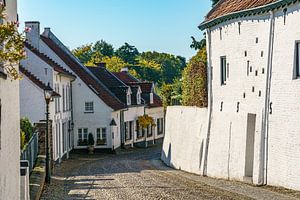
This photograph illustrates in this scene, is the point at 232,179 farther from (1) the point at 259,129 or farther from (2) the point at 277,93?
(2) the point at 277,93

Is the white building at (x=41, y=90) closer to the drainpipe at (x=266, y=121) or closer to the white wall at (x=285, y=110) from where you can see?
the drainpipe at (x=266, y=121)

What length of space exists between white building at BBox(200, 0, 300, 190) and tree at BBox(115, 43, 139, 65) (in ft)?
329

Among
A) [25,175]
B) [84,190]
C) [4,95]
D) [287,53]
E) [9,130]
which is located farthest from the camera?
[84,190]

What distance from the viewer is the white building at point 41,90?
32125mm

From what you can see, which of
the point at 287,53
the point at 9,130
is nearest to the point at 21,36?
the point at 9,130

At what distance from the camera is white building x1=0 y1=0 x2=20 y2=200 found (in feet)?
30.0

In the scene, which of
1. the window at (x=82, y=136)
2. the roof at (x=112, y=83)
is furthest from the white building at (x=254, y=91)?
the roof at (x=112, y=83)

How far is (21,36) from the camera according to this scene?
806 centimetres

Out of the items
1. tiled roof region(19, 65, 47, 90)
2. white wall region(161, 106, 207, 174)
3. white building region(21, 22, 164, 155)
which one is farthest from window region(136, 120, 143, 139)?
tiled roof region(19, 65, 47, 90)

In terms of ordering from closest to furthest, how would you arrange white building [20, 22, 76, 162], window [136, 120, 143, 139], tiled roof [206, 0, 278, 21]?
tiled roof [206, 0, 278, 21] < white building [20, 22, 76, 162] < window [136, 120, 143, 139]

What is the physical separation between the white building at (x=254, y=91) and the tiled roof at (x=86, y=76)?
1933cm

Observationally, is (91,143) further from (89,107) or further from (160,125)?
(160,125)

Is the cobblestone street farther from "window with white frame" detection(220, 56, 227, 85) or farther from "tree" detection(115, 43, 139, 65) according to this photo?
"tree" detection(115, 43, 139, 65)

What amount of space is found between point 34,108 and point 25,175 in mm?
19844
